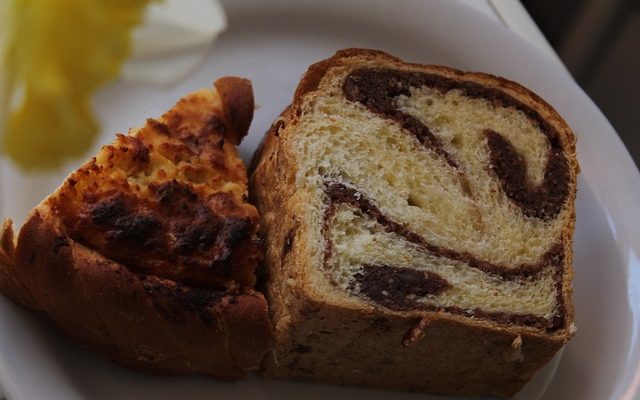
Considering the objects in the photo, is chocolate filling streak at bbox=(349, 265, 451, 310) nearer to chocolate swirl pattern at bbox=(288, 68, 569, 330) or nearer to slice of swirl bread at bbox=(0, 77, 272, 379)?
chocolate swirl pattern at bbox=(288, 68, 569, 330)

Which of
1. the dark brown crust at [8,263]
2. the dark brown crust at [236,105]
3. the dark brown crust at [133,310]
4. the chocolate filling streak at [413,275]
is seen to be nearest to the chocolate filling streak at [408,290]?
the chocolate filling streak at [413,275]

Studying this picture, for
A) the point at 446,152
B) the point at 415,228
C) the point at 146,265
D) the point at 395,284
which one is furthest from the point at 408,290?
the point at 146,265

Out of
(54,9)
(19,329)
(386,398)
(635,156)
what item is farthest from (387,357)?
(635,156)

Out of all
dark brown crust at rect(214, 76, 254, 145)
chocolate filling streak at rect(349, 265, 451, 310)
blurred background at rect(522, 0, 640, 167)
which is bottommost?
chocolate filling streak at rect(349, 265, 451, 310)

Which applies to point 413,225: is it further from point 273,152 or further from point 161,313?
point 161,313

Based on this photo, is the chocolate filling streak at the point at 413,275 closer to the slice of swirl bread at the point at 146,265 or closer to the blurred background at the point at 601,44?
the slice of swirl bread at the point at 146,265

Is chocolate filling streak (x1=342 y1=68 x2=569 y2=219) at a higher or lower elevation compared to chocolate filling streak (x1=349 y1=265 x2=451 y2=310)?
higher

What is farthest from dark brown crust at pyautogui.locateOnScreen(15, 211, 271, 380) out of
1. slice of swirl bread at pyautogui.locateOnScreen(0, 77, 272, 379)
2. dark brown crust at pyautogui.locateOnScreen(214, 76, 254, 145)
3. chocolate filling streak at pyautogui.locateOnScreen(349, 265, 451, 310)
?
dark brown crust at pyautogui.locateOnScreen(214, 76, 254, 145)
